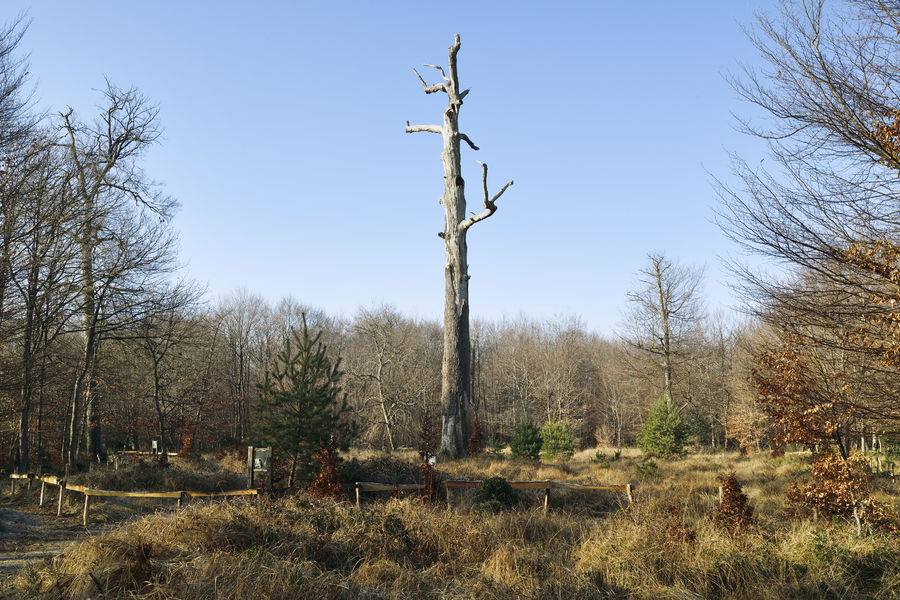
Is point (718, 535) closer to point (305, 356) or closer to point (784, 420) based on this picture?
point (784, 420)

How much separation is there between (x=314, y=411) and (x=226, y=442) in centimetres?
2242

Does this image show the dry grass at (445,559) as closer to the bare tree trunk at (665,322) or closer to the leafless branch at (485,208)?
the leafless branch at (485,208)

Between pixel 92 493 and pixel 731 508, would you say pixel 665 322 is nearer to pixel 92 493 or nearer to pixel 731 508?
pixel 731 508

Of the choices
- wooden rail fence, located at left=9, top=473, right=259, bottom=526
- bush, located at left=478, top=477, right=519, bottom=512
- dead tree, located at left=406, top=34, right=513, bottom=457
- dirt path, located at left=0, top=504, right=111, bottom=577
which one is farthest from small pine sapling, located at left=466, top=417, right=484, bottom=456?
dirt path, located at left=0, top=504, right=111, bottom=577

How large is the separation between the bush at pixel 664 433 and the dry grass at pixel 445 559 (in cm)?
1413

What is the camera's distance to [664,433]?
21953mm

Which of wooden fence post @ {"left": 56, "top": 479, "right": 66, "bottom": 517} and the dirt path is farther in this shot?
wooden fence post @ {"left": 56, "top": 479, "right": 66, "bottom": 517}

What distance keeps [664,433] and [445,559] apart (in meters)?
17.3

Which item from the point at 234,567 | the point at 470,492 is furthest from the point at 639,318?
the point at 234,567

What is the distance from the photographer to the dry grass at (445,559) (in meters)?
5.18

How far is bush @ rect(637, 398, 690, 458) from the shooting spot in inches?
861

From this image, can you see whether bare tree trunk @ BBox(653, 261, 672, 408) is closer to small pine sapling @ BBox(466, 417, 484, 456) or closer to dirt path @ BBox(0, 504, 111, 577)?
small pine sapling @ BBox(466, 417, 484, 456)

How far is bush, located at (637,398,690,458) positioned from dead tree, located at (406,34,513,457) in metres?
9.41

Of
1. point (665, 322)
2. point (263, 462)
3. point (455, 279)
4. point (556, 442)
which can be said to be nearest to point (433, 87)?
point (455, 279)
